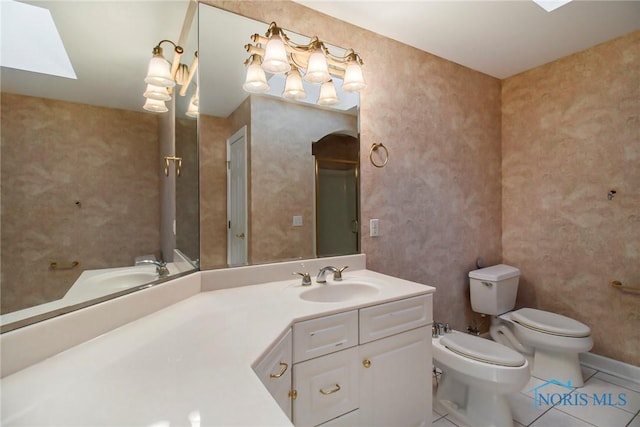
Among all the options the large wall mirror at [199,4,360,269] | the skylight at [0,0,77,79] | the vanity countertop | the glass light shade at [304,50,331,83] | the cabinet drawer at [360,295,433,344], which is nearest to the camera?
the vanity countertop

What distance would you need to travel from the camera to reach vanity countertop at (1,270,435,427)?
20.2 inches

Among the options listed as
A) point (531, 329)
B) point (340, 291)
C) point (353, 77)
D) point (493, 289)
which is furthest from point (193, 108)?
point (531, 329)

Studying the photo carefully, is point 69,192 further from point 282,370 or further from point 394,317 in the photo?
point 394,317

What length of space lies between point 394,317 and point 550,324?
4.88ft

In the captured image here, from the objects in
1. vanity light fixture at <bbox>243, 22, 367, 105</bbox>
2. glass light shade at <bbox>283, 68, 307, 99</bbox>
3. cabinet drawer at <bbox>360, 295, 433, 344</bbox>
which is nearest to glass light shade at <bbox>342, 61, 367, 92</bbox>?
vanity light fixture at <bbox>243, 22, 367, 105</bbox>

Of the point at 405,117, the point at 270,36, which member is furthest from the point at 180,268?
the point at 405,117

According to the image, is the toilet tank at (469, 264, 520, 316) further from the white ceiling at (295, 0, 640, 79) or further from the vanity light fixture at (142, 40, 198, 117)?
the vanity light fixture at (142, 40, 198, 117)

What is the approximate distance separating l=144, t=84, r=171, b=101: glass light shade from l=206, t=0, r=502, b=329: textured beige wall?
25.5 inches

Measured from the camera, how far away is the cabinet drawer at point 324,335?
999 mm

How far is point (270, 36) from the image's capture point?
1.44m

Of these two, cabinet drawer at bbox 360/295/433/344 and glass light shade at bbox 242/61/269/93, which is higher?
glass light shade at bbox 242/61/269/93

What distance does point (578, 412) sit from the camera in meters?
1.65

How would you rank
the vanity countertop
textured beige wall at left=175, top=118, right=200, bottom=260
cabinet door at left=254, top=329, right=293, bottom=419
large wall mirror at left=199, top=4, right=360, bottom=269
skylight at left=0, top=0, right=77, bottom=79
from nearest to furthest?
the vanity countertop
skylight at left=0, top=0, right=77, bottom=79
cabinet door at left=254, top=329, right=293, bottom=419
textured beige wall at left=175, top=118, right=200, bottom=260
large wall mirror at left=199, top=4, right=360, bottom=269

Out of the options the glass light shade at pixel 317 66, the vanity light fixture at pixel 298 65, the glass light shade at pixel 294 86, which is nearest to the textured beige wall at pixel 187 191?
the vanity light fixture at pixel 298 65
